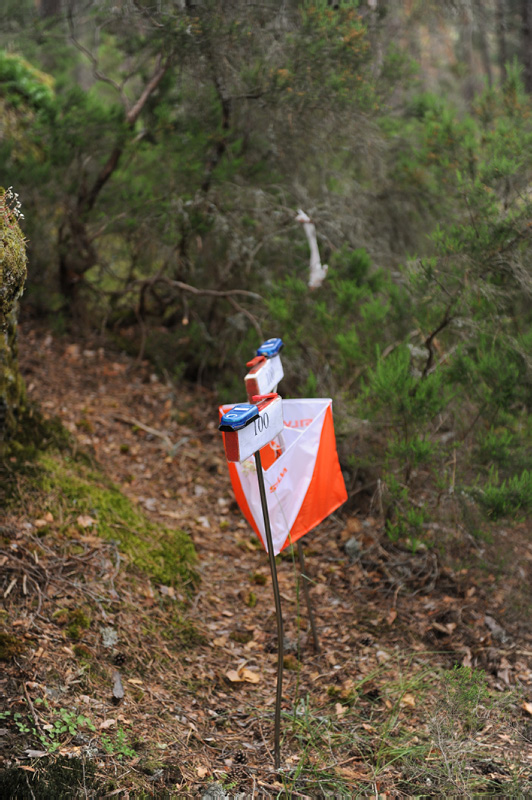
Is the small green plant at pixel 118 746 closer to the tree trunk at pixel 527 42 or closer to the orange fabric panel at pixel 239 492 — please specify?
the orange fabric panel at pixel 239 492

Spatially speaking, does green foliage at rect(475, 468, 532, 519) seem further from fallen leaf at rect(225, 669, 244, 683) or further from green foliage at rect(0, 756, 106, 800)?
green foliage at rect(0, 756, 106, 800)

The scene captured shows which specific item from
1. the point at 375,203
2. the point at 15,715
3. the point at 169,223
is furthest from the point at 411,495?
the point at 375,203

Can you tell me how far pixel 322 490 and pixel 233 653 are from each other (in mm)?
1222

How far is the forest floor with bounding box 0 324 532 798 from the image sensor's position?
8.37ft

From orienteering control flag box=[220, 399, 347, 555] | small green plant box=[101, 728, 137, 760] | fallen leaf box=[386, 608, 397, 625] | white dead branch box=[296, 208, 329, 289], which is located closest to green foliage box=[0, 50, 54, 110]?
white dead branch box=[296, 208, 329, 289]

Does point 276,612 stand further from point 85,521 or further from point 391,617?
point 85,521

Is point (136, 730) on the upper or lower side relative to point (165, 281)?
lower

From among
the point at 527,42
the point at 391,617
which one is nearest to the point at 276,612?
the point at 391,617

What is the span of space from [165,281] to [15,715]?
4006mm

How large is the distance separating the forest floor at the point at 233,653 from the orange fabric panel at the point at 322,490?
54 centimetres

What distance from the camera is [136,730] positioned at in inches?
104

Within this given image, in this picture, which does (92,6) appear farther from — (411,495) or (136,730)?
(136,730)

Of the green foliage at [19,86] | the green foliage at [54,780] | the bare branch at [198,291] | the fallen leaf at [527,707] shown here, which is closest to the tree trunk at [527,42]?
the bare branch at [198,291]

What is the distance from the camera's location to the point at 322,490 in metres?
2.88
